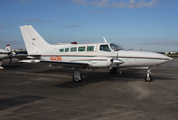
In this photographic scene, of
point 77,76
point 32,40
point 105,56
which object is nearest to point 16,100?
point 77,76

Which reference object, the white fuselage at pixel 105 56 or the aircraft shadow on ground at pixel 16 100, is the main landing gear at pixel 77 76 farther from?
the aircraft shadow on ground at pixel 16 100

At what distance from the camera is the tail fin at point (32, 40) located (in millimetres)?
14727

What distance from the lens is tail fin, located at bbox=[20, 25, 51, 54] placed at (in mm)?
14727

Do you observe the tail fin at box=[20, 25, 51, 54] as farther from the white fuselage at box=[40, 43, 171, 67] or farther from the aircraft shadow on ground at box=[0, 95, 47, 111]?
the aircraft shadow on ground at box=[0, 95, 47, 111]

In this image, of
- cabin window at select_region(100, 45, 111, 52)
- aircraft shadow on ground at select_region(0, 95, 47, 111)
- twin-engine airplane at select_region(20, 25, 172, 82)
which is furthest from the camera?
cabin window at select_region(100, 45, 111, 52)

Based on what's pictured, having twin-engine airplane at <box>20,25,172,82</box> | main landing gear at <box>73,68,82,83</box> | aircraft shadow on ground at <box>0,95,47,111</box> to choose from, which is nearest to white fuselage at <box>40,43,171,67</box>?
twin-engine airplane at <box>20,25,172,82</box>

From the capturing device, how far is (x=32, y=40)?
49.3ft

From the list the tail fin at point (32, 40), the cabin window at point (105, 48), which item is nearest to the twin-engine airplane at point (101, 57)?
the cabin window at point (105, 48)

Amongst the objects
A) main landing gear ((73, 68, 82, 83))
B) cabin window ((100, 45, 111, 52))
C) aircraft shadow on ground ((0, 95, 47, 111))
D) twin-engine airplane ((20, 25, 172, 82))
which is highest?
cabin window ((100, 45, 111, 52))

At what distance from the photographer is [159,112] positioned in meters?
5.52

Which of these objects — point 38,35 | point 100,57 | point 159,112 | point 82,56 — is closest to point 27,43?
point 38,35

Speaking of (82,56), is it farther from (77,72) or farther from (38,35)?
(38,35)

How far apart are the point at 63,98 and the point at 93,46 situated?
18.1ft

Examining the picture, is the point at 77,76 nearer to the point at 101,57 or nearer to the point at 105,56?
the point at 101,57
